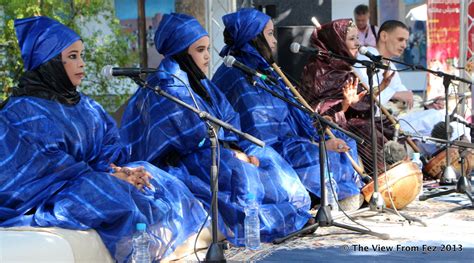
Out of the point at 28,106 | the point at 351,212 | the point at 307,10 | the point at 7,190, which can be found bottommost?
the point at 351,212

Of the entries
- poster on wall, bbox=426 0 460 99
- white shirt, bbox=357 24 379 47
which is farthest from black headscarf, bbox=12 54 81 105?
poster on wall, bbox=426 0 460 99

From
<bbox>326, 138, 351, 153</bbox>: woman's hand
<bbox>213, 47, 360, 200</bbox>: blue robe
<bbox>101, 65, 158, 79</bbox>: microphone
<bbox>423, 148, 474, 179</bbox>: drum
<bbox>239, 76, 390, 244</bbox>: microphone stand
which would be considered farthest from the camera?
<bbox>423, 148, 474, 179</bbox>: drum

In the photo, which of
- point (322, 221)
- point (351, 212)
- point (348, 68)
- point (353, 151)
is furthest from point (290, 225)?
point (348, 68)

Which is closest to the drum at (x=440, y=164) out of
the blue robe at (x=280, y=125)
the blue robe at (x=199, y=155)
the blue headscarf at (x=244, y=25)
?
the blue robe at (x=280, y=125)

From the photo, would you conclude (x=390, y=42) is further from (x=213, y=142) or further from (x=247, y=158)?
(x=213, y=142)

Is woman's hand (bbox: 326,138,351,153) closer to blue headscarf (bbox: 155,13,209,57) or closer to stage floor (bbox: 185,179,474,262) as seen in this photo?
stage floor (bbox: 185,179,474,262)

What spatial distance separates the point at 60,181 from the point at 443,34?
6.35 m

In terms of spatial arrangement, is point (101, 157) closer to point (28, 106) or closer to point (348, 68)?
point (28, 106)

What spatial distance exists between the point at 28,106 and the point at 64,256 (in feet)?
2.54

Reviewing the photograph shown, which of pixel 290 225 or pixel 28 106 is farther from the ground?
pixel 28 106

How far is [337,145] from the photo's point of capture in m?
6.05

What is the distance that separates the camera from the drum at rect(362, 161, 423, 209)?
19.6 feet

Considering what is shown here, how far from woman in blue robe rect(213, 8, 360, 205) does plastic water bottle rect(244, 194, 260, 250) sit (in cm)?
96

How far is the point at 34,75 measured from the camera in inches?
169
